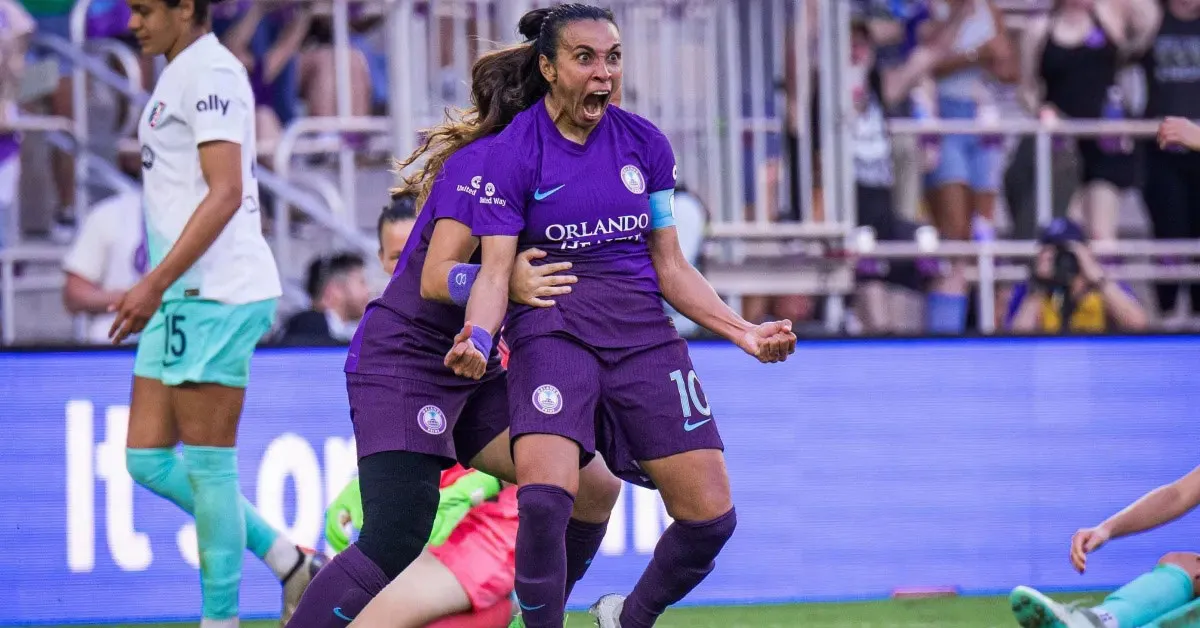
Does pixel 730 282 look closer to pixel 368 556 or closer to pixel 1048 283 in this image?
pixel 1048 283

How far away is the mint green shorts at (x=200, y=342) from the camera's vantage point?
5.37m

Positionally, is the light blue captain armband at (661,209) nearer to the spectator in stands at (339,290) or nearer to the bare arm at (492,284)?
the bare arm at (492,284)

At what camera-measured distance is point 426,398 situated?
14.6 ft

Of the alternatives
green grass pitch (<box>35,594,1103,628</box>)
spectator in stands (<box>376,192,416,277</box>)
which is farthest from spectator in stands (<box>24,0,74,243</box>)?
spectator in stands (<box>376,192,416,277</box>)

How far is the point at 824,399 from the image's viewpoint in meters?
6.98

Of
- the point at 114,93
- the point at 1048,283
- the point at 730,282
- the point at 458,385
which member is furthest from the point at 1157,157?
the point at 458,385

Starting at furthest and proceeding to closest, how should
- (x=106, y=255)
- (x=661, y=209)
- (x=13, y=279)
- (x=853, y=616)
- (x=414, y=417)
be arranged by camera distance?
(x=13, y=279)
(x=106, y=255)
(x=853, y=616)
(x=661, y=209)
(x=414, y=417)

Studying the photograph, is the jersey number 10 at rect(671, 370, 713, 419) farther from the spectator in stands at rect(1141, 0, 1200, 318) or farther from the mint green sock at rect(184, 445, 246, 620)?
the spectator in stands at rect(1141, 0, 1200, 318)

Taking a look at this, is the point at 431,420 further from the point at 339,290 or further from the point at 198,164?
the point at 339,290

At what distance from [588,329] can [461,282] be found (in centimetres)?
38

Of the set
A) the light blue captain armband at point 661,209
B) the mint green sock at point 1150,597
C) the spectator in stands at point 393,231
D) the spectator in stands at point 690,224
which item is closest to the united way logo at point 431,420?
the light blue captain armband at point 661,209

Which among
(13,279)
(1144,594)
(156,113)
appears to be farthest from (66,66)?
(1144,594)

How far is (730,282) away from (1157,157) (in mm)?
3056

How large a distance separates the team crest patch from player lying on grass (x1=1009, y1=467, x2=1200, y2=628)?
3109mm
